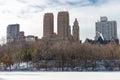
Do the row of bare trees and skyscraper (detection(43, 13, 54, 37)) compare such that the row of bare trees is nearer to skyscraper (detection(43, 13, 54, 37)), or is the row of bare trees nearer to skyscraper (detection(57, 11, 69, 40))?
skyscraper (detection(57, 11, 69, 40))

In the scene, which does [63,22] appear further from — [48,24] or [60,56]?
[60,56]

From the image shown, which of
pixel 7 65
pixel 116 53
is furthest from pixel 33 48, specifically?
pixel 116 53

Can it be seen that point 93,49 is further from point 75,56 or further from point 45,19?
point 45,19

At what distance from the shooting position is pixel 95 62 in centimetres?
8231

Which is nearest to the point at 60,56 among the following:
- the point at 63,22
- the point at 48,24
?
the point at 63,22

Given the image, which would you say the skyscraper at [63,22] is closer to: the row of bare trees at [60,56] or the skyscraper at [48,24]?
the skyscraper at [48,24]

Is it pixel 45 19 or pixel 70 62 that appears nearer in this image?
pixel 70 62

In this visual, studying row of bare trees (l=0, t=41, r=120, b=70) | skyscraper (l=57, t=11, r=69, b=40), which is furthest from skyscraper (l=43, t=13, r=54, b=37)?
row of bare trees (l=0, t=41, r=120, b=70)

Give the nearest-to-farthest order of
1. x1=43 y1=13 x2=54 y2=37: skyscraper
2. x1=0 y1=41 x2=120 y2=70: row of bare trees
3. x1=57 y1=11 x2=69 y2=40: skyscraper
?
x1=0 y1=41 x2=120 y2=70: row of bare trees → x1=57 y1=11 x2=69 y2=40: skyscraper → x1=43 y1=13 x2=54 y2=37: skyscraper

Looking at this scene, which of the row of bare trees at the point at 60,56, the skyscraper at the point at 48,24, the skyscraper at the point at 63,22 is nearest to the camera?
the row of bare trees at the point at 60,56

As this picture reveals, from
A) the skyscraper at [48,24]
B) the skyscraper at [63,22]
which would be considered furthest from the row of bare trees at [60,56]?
the skyscraper at [48,24]

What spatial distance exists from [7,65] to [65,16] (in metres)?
111

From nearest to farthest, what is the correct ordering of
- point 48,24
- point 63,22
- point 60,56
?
1. point 60,56
2. point 63,22
3. point 48,24

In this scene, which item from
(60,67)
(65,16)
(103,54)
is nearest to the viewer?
(60,67)
